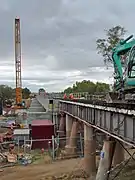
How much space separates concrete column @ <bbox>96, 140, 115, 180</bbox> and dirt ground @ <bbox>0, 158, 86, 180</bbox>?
506 cm

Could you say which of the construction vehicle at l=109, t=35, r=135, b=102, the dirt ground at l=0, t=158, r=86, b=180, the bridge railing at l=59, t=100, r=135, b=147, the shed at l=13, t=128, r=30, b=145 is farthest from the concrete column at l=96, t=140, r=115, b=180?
the shed at l=13, t=128, r=30, b=145

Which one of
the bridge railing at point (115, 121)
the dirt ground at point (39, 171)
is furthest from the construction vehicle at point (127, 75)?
the dirt ground at point (39, 171)

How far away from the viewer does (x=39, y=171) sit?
1017 inches

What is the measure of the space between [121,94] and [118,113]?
217 inches

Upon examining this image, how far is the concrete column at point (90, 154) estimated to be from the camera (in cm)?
2523

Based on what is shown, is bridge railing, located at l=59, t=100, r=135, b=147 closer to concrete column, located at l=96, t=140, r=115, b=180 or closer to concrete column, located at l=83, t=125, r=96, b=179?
concrete column, located at l=96, t=140, r=115, b=180

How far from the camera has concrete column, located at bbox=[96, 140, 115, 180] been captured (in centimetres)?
2052

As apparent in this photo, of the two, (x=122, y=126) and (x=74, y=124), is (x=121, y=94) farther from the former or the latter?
(x=74, y=124)

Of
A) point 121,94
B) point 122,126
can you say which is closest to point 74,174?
point 121,94

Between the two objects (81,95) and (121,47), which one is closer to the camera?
(121,47)

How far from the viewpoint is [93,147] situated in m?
26.4

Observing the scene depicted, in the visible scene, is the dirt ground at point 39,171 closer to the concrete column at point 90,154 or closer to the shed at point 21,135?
the concrete column at point 90,154

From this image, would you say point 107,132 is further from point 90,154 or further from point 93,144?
point 93,144

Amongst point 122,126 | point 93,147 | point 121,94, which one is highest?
point 121,94
